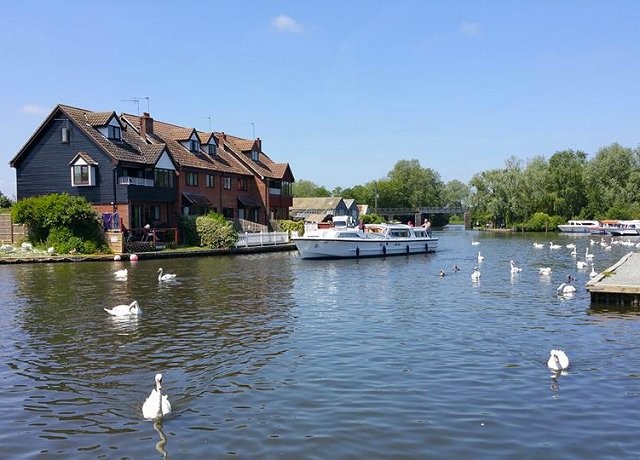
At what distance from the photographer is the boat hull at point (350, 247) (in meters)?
45.8

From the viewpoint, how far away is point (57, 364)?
1473 centimetres

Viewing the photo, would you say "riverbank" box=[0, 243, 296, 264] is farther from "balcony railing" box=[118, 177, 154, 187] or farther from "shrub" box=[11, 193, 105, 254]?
"balcony railing" box=[118, 177, 154, 187]

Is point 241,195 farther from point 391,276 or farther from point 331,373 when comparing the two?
point 331,373

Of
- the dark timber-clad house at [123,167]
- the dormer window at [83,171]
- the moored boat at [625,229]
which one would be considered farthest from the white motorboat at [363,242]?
the moored boat at [625,229]

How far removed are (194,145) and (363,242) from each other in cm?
2209

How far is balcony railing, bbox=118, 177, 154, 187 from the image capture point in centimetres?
4638

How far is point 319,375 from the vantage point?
13422 mm

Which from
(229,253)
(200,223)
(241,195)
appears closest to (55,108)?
(200,223)

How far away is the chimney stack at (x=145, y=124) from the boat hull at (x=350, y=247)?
1859cm

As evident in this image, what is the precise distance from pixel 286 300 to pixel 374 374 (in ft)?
38.8

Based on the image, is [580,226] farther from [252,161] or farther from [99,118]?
[99,118]

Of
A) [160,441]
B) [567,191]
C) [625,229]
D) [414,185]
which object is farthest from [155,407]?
[414,185]

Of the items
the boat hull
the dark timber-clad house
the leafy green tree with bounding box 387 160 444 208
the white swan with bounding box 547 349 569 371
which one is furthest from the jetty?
the leafy green tree with bounding box 387 160 444 208

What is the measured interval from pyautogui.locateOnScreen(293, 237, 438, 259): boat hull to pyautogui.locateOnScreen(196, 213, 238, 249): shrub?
5.97 metres
